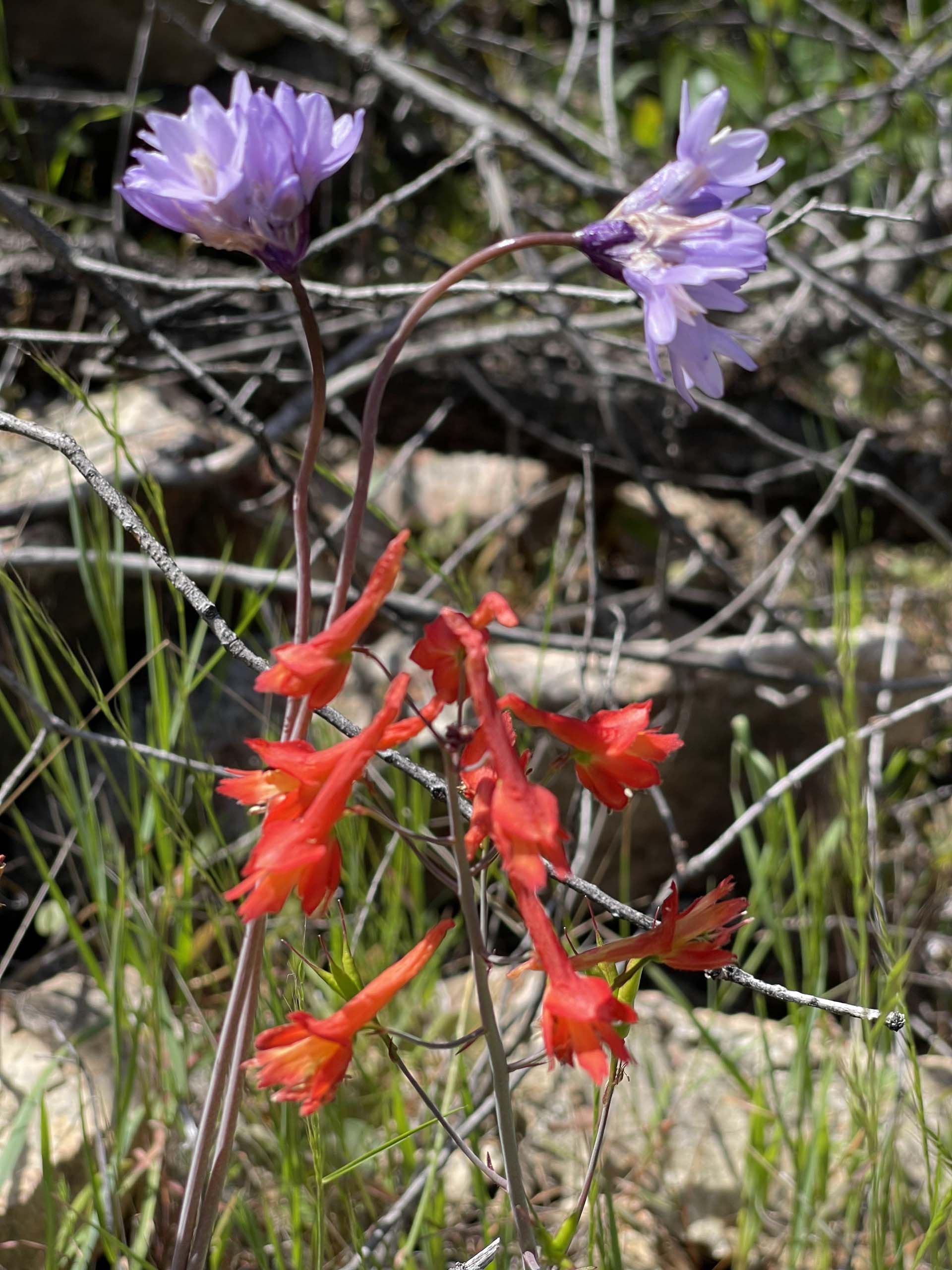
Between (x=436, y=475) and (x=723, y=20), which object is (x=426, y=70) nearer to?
(x=723, y=20)

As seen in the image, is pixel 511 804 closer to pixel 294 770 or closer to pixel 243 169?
pixel 294 770

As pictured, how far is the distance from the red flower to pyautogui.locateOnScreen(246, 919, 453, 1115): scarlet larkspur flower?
0.48 feet

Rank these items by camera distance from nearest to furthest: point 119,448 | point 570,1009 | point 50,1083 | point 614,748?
1. point 570,1009
2. point 614,748
3. point 50,1083
4. point 119,448

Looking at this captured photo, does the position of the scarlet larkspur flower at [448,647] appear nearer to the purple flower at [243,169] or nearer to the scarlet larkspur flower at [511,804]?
the scarlet larkspur flower at [511,804]

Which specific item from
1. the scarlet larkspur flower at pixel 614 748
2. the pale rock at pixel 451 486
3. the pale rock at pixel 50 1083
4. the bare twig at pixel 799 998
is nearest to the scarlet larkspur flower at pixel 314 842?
the scarlet larkspur flower at pixel 614 748

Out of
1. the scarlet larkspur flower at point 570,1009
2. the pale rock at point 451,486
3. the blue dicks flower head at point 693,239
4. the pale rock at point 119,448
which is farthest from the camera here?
the pale rock at point 451,486

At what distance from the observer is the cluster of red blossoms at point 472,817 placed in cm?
66

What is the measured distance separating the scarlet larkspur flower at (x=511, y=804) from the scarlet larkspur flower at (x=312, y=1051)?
0.30ft

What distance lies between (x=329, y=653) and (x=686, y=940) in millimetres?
343

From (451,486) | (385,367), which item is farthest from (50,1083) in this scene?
(451,486)

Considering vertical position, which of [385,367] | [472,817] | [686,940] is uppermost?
[385,367]

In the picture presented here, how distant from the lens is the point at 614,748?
757 millimetres

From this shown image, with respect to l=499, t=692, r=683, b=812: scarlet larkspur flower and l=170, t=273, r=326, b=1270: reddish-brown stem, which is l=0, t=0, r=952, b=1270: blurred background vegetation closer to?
l=170, t=273, r=326, b=1270: reddish-brown stem

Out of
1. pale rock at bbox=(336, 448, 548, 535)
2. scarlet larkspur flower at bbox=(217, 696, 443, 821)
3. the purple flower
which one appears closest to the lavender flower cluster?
the purple flower
